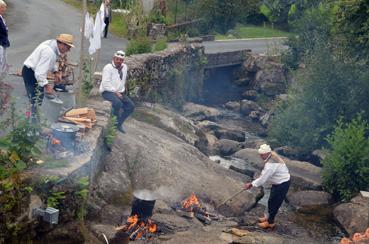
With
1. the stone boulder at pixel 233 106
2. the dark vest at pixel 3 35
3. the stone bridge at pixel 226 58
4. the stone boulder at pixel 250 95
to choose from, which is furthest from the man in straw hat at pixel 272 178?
the stone boulder at pixel 250 95

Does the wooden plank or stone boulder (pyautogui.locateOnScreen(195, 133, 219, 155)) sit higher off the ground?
the wooden plank

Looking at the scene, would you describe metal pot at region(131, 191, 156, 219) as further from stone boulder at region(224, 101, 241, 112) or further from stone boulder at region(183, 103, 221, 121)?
stone boulder at region(224, 101, 241, 112)

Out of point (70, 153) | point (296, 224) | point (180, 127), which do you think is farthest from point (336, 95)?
point (70, 153)

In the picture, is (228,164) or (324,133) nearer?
(228,164)

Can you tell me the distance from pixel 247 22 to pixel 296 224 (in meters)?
35.6

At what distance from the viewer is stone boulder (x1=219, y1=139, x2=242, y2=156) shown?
67.4 ft

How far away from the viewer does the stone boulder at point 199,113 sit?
25172 millimetres

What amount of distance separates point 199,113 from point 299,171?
7.49 meters

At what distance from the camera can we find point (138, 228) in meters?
10.6

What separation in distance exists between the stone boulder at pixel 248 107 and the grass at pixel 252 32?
9870 millimetres

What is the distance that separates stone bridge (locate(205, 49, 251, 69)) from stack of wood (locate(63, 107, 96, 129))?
19.0 metres

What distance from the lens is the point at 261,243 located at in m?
11.4

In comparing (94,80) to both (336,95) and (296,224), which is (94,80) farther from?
(336,95)

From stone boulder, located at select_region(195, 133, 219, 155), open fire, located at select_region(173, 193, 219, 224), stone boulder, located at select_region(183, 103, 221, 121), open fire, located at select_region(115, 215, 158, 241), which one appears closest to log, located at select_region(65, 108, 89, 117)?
open fire, located at select_region(115, 215, 158, 241)
